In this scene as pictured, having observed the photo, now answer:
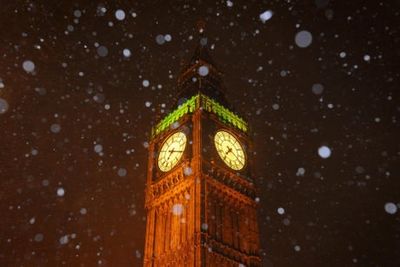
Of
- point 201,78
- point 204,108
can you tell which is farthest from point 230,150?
point 201,78

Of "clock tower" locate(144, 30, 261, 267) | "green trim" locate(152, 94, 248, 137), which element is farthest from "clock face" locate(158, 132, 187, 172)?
"green trim" locate(152, 94, 248, 137)

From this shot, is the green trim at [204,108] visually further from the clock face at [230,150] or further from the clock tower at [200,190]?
the clock face at [230,150]

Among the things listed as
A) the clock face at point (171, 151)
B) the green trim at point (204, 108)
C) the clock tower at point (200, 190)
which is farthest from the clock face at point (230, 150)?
the clock face at point (171, 151)

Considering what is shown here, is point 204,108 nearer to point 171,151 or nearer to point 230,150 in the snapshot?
point 230,150

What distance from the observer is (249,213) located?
43438 mm

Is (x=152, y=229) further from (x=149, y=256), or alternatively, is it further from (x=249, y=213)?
(x=249, y=213)

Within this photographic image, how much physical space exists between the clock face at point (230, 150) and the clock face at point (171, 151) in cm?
289

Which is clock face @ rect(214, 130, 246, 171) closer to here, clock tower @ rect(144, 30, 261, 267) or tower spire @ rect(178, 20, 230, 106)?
clock tower @ rect(144, 30, 261, 267)

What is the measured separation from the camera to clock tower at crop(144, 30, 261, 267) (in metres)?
38.9

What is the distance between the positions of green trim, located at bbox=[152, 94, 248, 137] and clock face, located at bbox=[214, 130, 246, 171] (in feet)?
5.42

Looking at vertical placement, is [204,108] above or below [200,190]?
above

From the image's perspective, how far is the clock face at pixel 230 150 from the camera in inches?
1715

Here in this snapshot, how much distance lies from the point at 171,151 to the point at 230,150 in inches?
193

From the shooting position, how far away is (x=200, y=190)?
39875mm
